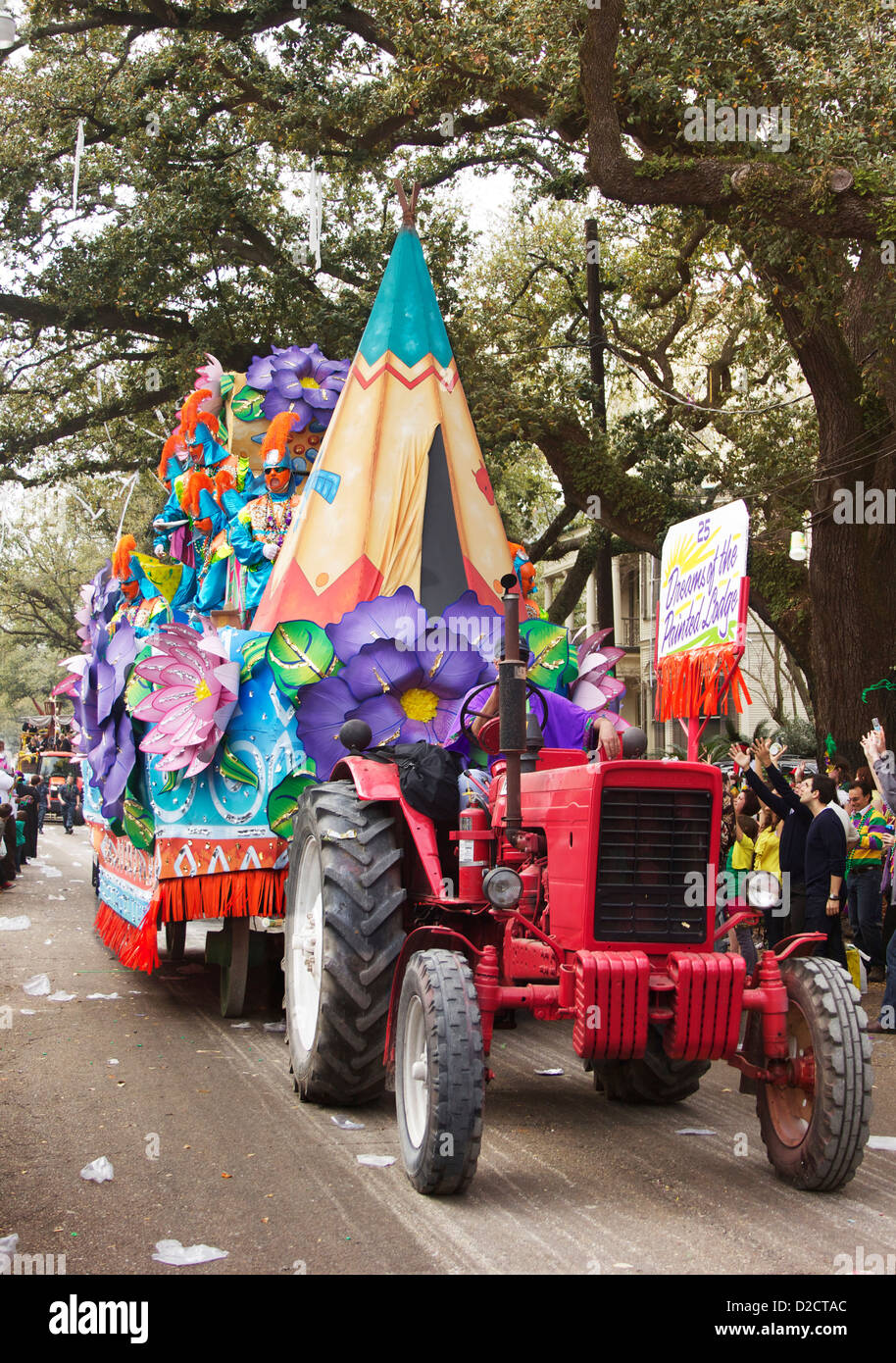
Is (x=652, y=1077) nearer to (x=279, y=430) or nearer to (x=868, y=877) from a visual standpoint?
(x=868, y=877)

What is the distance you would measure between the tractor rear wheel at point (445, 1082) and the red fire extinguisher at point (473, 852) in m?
0.68

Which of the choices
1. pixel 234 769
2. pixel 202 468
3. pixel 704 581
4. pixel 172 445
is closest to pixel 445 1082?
pixel 704 581

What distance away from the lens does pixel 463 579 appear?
8.78 meters

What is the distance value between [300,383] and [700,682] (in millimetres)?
5206

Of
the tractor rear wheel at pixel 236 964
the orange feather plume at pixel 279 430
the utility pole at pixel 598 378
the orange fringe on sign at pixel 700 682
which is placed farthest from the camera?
the utility pole at pixel 598 378

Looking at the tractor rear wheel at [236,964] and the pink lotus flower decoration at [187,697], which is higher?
the pink lotus flower decoration at [187,697]

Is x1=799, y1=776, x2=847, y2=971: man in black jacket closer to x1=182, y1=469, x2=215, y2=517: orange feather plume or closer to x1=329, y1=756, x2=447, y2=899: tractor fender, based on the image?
A: x1=329, y1=756, x2=447, y2=899: tractor fender

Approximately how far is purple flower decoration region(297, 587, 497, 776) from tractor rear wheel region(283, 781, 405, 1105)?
4.17 feet

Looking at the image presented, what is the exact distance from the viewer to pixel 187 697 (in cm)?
848

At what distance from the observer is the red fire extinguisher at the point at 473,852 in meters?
6.02

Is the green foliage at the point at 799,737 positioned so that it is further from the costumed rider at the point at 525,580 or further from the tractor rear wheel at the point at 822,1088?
the tractor rear wheel at the point at 822,1088

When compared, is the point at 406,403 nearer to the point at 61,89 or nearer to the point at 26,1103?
the point at 26,1103

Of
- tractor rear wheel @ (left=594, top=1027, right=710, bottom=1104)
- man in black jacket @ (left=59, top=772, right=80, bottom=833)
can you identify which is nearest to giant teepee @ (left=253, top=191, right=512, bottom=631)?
tractor rear wheel @ (left=594, top=1027, right=710, bottom=1104)

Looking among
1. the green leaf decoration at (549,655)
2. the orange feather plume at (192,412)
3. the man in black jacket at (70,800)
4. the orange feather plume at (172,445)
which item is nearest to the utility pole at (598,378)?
the orange feather plume at (172,445)
